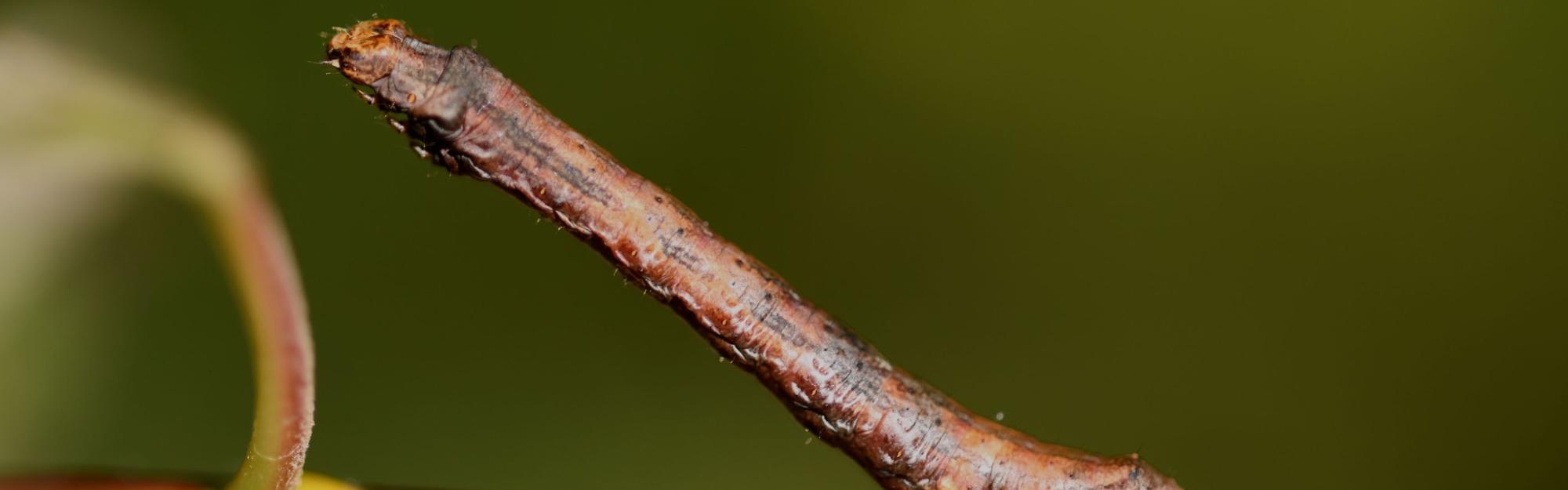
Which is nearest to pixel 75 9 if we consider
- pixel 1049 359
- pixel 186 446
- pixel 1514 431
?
pixel 186 446

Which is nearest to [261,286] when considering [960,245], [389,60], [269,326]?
[269,326]

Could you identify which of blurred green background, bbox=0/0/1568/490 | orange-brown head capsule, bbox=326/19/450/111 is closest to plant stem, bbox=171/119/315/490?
orange-brown head capsule, bbox=326/19/450/111

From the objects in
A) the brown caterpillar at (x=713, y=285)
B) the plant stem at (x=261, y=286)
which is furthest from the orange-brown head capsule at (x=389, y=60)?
the plant stem at (x=261, y=286)

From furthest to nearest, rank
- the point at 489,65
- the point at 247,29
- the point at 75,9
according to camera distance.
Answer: the point at 247,29 → the point at 75,9 → the point at 489,65

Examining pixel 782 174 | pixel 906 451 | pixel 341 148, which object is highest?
pixel 782 174

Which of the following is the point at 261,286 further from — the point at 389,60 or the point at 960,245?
the point at 960,245

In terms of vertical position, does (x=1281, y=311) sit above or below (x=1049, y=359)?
above

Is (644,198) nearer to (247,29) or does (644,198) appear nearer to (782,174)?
(782,174)
